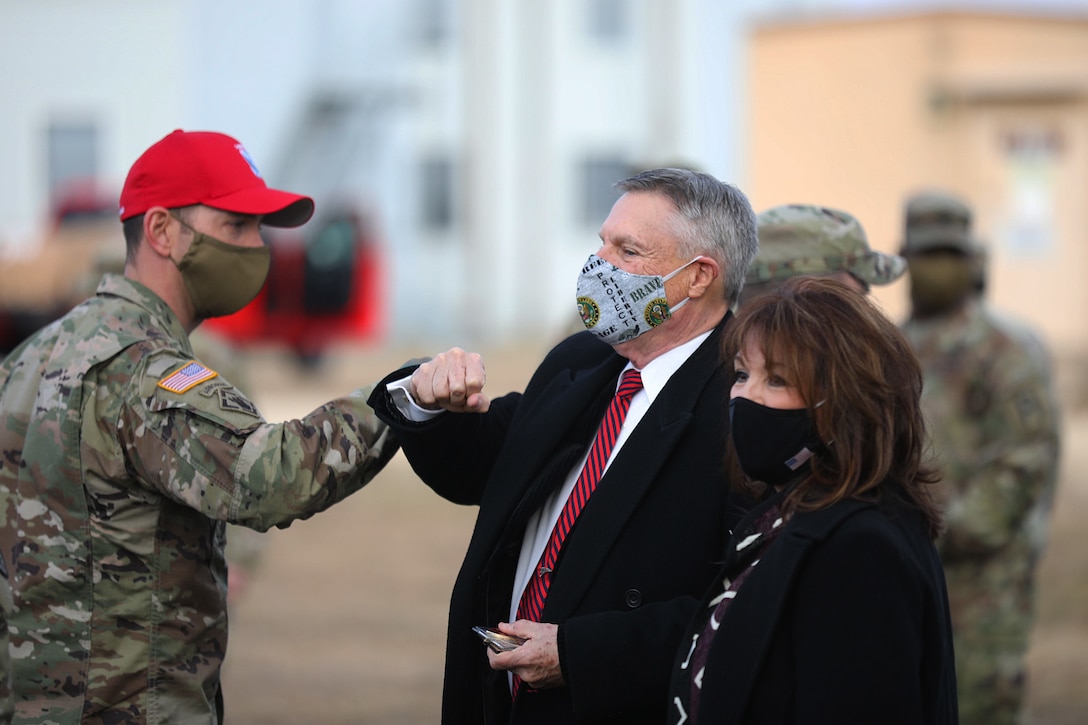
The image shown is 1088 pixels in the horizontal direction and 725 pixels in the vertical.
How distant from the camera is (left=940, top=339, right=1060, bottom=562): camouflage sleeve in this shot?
4566 millimetres

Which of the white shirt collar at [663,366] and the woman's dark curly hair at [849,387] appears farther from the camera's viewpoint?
the white shirt collar at [663,366]

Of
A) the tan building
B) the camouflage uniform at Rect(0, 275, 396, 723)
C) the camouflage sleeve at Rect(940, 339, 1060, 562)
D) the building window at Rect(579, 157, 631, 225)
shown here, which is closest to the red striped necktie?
the camouflage uniform at Rect(0, 275, 396, 723)

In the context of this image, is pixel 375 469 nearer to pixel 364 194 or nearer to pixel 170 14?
pixel 170 14

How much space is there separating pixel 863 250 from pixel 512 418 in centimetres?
114

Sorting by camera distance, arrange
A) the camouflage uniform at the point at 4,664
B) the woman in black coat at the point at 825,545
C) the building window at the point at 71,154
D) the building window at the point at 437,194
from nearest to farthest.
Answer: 1. the woman in black coat at the point at 825,545
2. the camouflage uniform at the point at 4,664
3. the building window at the point at 71,154
4. the building window at the point at 437,194

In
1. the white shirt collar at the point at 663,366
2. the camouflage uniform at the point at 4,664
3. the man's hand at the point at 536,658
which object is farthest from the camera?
the camouflage uniform at the point at 4,664

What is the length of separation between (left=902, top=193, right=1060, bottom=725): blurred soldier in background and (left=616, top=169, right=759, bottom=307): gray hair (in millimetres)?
1960

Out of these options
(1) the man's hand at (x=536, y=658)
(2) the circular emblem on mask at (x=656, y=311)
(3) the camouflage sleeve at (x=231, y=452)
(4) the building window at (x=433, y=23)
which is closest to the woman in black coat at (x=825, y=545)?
(1) the man's hand at (x=536, y=658)

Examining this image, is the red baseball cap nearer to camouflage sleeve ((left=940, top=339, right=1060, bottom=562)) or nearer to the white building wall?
camouflage sleeve ((left=940, top=339, right=1060, bottom=562))

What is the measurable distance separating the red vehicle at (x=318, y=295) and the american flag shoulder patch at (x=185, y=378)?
17243 millimetres

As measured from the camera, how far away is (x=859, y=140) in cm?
2220

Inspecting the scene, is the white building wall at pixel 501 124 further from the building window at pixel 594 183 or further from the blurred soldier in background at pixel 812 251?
the blurred soldier in background at pixel 812 251

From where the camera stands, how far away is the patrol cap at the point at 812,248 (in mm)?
3508

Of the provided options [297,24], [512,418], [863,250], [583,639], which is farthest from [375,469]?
[297,24]
